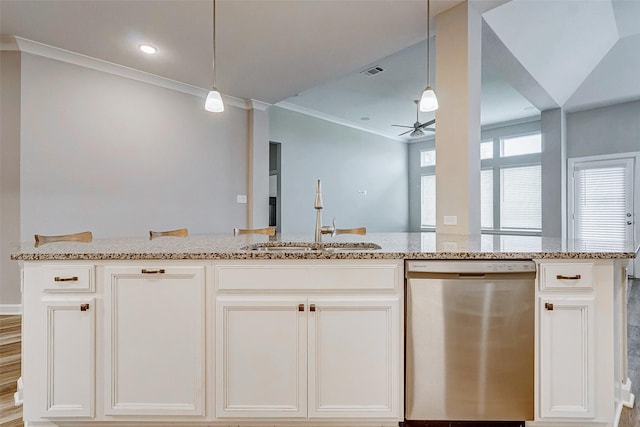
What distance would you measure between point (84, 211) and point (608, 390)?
14.7 ft

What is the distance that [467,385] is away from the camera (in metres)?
1.50

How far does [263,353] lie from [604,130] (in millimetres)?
6534

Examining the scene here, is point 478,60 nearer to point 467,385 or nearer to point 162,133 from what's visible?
point 467,385

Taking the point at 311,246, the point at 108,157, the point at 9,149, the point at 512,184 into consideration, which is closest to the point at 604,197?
the point at 512,184

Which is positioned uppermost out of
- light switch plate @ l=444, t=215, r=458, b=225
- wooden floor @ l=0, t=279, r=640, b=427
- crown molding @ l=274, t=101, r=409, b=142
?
crown molding @ l=274, t=101, r=409, b=142

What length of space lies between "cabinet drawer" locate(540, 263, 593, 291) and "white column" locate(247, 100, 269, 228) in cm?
418

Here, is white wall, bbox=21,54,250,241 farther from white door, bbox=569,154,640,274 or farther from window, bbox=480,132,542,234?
white door, bbox=569,154,640,274

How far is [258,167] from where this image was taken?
516 centimetres

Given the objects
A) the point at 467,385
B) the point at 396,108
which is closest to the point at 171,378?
the point at 467,385

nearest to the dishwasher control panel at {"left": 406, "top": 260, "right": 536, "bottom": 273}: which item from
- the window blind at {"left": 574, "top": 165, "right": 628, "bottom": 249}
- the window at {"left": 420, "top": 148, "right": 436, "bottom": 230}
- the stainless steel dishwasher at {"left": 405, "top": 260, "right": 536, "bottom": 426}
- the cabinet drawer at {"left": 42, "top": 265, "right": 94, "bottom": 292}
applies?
the stainless steel dishwasher at {"left": 405, "top": 260, "right": 536, "bottom": 426}

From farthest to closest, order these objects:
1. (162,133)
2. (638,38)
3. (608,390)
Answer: (638,38) → (162,133) → (608,390)

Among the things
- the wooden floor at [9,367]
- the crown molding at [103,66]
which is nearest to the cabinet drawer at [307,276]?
the wooden floor at [9,367]

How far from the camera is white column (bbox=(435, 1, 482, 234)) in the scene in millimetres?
Answer: 2695

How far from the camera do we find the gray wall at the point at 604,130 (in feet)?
17.1
